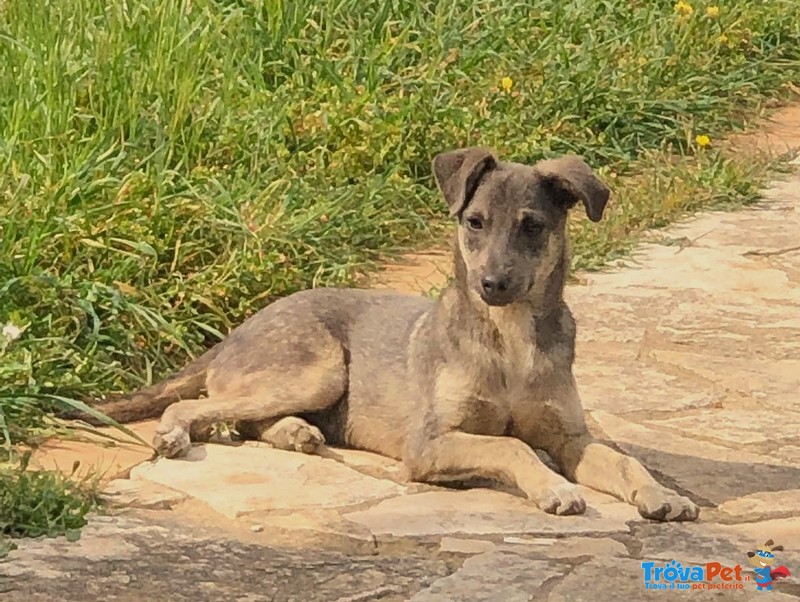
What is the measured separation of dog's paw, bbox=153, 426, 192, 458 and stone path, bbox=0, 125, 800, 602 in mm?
61

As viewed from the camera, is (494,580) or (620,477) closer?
(494,580)

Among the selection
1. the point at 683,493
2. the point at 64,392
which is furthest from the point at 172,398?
the point at 683,493

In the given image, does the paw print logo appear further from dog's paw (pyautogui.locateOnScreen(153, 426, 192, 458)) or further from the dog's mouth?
dog's paw (pyautogui.locateOnScreen(153, 426, 192, 458))

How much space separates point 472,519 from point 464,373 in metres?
0.67

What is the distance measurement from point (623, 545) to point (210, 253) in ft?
11.0

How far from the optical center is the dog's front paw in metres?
5.24

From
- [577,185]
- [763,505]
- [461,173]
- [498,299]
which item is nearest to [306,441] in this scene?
[498,299]

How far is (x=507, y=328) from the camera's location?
5.73 meters

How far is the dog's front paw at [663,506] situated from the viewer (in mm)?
5238

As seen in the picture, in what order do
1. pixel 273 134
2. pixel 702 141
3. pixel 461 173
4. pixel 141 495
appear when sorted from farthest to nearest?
pixel 702 141 < pixel 273 134 < pixel 461 173 < pixel 141 495

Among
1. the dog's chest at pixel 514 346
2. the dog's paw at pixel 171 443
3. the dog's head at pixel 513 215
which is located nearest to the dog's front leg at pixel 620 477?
the dog's chest at pixel 514 346

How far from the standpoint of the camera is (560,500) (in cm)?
525

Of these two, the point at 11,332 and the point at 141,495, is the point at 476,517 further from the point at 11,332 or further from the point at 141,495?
the point at 11,332

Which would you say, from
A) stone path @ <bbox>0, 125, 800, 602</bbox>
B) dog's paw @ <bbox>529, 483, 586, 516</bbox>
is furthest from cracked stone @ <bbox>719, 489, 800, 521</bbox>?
dog's paw @ <bbox>529, 483, 586, 516</bbox>
